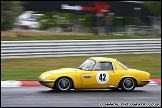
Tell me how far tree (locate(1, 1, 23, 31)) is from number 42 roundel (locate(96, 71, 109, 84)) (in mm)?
11264

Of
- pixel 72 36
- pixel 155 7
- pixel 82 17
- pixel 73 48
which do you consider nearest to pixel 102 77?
pixel 73 48

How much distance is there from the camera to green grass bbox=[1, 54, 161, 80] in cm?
1502

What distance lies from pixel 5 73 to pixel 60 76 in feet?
16.1

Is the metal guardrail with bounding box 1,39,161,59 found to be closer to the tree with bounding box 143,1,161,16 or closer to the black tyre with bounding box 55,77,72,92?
the black tyre with bounding box 55,77,72,92

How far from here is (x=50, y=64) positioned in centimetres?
1725

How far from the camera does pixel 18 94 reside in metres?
10.6

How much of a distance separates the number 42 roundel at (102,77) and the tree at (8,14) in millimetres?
11264

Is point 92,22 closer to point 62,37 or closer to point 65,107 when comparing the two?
point 62,37

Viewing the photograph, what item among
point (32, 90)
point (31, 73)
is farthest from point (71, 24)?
point (32, 90)

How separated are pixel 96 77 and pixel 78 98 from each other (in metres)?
1.35

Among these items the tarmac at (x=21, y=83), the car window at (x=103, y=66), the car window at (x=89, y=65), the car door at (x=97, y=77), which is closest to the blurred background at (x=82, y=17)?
the tarmac at (x=21, y=83)

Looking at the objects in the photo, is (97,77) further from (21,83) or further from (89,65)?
(21,83)

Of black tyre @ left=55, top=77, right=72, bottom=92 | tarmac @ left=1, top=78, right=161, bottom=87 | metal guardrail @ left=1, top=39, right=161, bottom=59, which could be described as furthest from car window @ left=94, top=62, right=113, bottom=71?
metal guardrail @ left=1, top=39, right=161, bottom=59

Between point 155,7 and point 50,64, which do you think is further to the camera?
point 155,7
